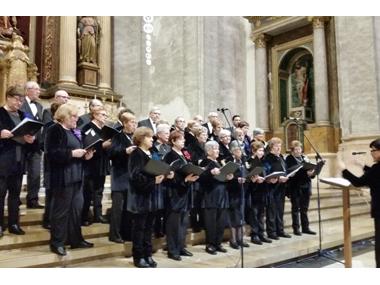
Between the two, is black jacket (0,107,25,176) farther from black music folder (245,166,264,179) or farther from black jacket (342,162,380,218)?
black jacket (342,162,380,218)

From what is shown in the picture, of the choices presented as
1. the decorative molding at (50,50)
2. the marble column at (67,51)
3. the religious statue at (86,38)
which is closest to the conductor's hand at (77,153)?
the marble column at (67,51)

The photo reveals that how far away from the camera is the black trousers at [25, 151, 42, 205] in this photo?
15.1 feet

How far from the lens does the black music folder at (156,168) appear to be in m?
3.66

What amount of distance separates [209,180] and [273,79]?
6.90m

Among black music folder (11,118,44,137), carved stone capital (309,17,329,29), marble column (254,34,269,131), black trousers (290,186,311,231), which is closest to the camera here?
Answer: black music folder (11,118,44,137)

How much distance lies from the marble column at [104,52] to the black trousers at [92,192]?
5.68 meters

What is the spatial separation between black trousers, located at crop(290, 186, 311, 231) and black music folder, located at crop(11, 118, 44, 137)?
133 inches

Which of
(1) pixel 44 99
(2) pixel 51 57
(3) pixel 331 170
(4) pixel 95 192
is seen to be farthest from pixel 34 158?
(3) pixel 331 170

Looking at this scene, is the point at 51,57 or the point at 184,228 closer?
the point at 184,228

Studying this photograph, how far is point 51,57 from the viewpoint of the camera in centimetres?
928

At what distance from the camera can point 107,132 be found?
13.9 feet

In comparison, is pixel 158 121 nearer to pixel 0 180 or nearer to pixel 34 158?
pixel 34 158

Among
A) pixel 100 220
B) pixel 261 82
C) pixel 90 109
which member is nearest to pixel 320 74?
pixel 261 82

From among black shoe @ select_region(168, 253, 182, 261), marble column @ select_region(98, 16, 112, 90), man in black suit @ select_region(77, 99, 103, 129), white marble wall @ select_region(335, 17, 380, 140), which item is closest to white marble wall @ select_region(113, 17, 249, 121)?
marble column @ select_region(98, 16, 112, 90)
